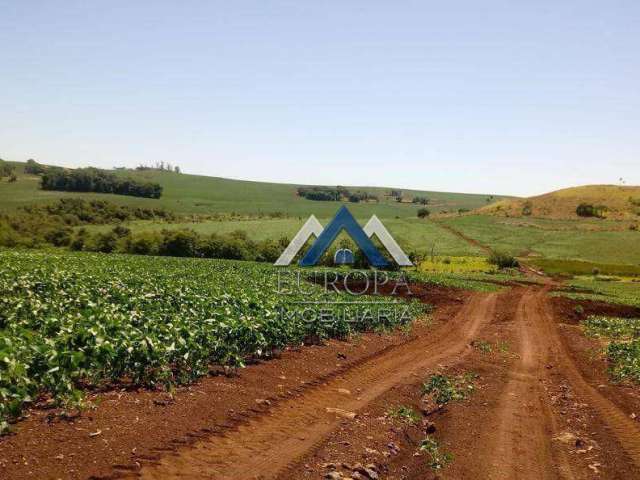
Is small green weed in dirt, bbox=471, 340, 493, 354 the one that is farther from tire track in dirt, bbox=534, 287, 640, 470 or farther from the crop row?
the crop row

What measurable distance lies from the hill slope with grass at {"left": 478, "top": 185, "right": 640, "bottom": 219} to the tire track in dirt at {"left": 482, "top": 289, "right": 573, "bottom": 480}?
3845 inches

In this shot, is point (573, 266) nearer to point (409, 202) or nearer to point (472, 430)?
point (472, 430)

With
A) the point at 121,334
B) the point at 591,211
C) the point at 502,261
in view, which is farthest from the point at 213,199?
the point at 121,334

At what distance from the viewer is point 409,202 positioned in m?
184

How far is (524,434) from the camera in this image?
1060 cm

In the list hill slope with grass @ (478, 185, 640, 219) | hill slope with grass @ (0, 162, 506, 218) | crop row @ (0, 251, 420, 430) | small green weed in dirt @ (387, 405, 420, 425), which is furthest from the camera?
hill slope with grass @ (0, 162, 506, 218)

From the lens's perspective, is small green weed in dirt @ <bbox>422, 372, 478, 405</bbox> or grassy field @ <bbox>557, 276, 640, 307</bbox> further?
grassy field @ <bbox>557, 276, 640, 307</bbox>

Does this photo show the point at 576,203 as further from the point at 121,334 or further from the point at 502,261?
the point at 121,334

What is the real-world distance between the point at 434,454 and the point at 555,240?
84.2 meters

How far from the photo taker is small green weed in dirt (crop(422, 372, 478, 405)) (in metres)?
13.3

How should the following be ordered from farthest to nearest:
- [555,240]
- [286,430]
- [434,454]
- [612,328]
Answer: [555,240] → [612,328] → [286,430] → [434,454]

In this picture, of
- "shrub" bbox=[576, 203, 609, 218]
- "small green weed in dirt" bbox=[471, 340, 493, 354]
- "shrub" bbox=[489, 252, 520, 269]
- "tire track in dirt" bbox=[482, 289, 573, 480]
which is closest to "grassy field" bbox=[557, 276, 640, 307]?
"shrub" bbox=[489, 252, 520, 269]

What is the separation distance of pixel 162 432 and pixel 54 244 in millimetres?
72603

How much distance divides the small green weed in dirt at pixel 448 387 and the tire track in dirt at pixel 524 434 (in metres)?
1.00
